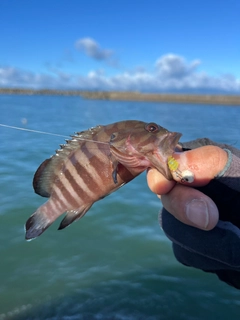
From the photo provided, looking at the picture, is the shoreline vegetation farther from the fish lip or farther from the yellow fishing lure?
the yellow fishing lure

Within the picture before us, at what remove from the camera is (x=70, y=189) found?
2.51 meters

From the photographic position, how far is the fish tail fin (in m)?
2.54

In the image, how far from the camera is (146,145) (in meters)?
2.23

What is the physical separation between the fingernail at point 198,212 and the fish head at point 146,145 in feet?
0.78

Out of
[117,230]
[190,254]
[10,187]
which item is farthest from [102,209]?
[190,254]

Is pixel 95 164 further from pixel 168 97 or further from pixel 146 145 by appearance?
pixel 168 97

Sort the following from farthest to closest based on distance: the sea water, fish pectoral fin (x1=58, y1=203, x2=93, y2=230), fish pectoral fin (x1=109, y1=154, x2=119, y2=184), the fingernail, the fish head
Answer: the sea water < fish pectoral fin (x1=58, y1=203, x2=93, y2=230) < fish pectoral fin (x1=109, y1=154, x2=119, y2=184) < the fish head < the fingernail

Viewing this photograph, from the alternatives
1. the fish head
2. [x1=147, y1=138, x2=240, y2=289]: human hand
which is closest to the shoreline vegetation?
[x1=147, y1=138, x2=240, y2=289]: human hand

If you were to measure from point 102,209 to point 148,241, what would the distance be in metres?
1.67

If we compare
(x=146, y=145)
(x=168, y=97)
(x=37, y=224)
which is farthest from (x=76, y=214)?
(x=168, y=97)

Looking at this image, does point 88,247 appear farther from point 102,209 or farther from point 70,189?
point 70,189

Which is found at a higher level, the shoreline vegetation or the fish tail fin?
the fish tail fin

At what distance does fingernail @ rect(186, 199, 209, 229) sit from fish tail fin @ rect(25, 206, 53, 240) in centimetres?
106

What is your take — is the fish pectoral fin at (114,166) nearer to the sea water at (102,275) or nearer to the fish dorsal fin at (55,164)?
the fish dorsal fin at (55,164)
